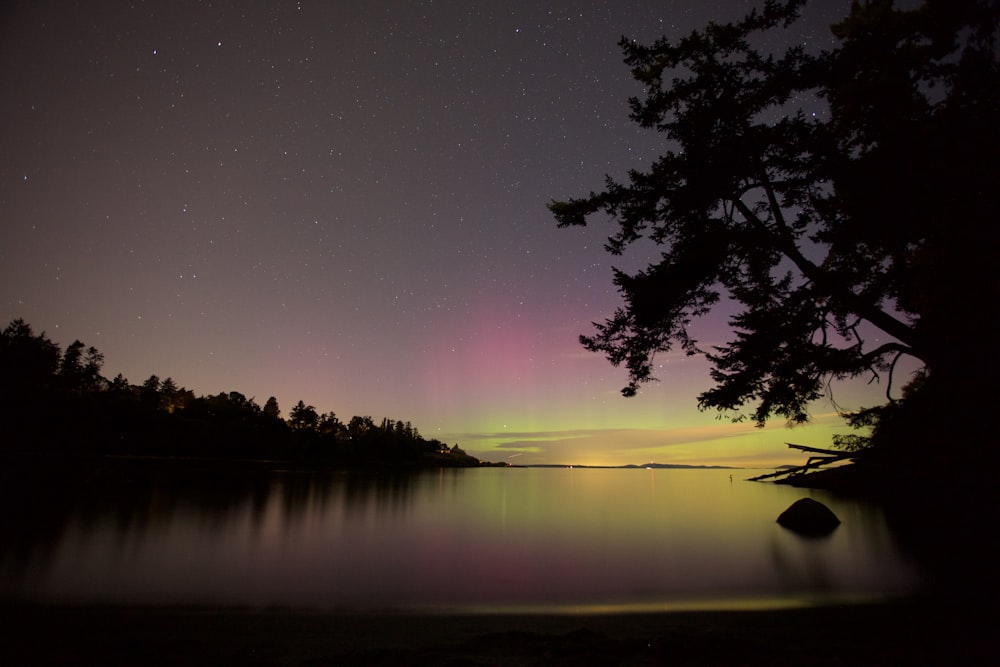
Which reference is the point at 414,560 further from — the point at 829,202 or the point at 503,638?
the point at 829,202

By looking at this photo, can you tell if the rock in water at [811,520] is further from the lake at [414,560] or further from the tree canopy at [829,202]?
the tree canopy at [829,202]

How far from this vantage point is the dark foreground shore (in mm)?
6316

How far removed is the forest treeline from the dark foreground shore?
85.3 meters

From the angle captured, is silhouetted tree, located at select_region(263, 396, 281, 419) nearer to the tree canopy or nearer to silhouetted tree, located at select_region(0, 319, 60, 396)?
silhouetted tree, located at select_region(0, 319, 60, 396)

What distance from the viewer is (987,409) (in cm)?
704

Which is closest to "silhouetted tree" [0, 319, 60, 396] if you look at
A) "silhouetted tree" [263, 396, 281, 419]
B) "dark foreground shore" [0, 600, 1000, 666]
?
"silhouetted tree" [263, 396, 281, 419]

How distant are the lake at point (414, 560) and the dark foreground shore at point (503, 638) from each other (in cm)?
214

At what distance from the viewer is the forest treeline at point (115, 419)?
85.4m

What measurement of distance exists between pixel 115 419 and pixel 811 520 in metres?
124

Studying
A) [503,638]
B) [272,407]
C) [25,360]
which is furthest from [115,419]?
[503,638]

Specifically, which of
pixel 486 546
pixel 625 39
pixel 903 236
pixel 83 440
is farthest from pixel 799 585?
pixel 83 440

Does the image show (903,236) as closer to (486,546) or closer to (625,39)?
(625,39)

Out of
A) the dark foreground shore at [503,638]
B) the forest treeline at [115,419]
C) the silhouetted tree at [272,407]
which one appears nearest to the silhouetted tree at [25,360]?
the forest treeline at [115,419]

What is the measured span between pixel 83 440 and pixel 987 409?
385 feet
